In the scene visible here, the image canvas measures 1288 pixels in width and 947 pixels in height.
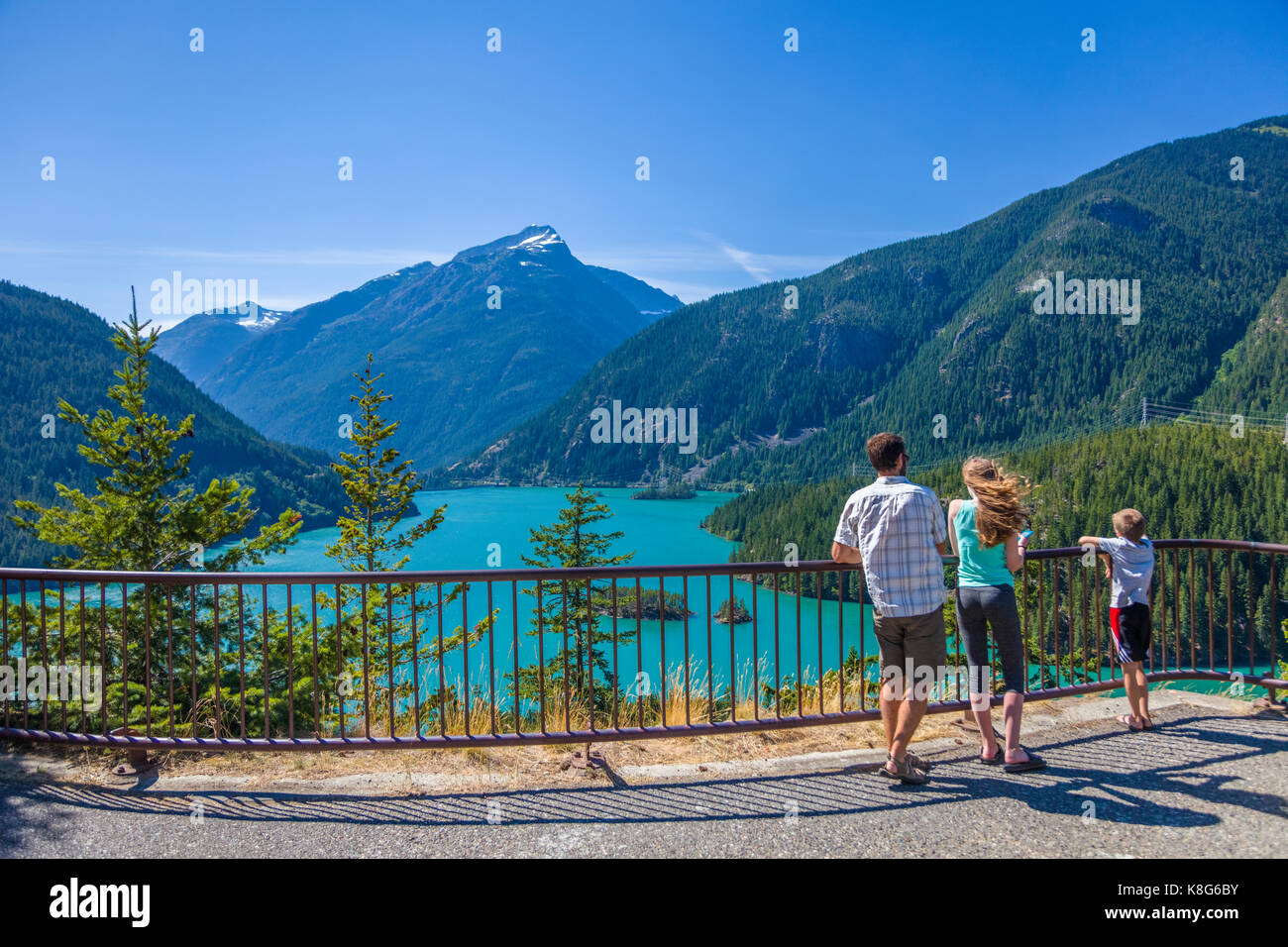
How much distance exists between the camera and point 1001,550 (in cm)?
427

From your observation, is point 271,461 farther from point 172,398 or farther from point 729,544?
point 729,544

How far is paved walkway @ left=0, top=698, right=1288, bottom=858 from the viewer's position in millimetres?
3584

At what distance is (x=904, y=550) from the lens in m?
4.07

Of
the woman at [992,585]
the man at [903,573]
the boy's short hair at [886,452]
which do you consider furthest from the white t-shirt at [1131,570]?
the boy's short hair at [886,452]

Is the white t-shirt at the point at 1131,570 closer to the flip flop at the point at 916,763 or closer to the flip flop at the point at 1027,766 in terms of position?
the flip flop at the point at 1027,766

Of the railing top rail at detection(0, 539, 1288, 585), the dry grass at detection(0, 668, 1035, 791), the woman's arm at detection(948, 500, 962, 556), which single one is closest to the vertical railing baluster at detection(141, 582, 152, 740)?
the railing top rail at detection(0, 539, 1288, 585)

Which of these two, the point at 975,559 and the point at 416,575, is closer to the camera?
the point at 975,559

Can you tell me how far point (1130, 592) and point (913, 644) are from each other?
6.32ft

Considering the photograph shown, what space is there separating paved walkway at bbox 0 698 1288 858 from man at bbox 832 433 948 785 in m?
0.54

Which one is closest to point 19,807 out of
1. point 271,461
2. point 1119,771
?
point 1119,771

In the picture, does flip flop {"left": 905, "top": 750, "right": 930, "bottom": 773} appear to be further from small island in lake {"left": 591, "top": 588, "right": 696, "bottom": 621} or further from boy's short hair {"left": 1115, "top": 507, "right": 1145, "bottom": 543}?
boy's short hair {"left": 1115, "top": 507, "right": 1145, "bottom": 543}

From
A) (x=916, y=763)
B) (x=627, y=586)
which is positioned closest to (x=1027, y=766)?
(x=916, y=763)

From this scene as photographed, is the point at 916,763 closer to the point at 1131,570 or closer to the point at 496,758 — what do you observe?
the point at 1131,570

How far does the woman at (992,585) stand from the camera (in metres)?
4.22
